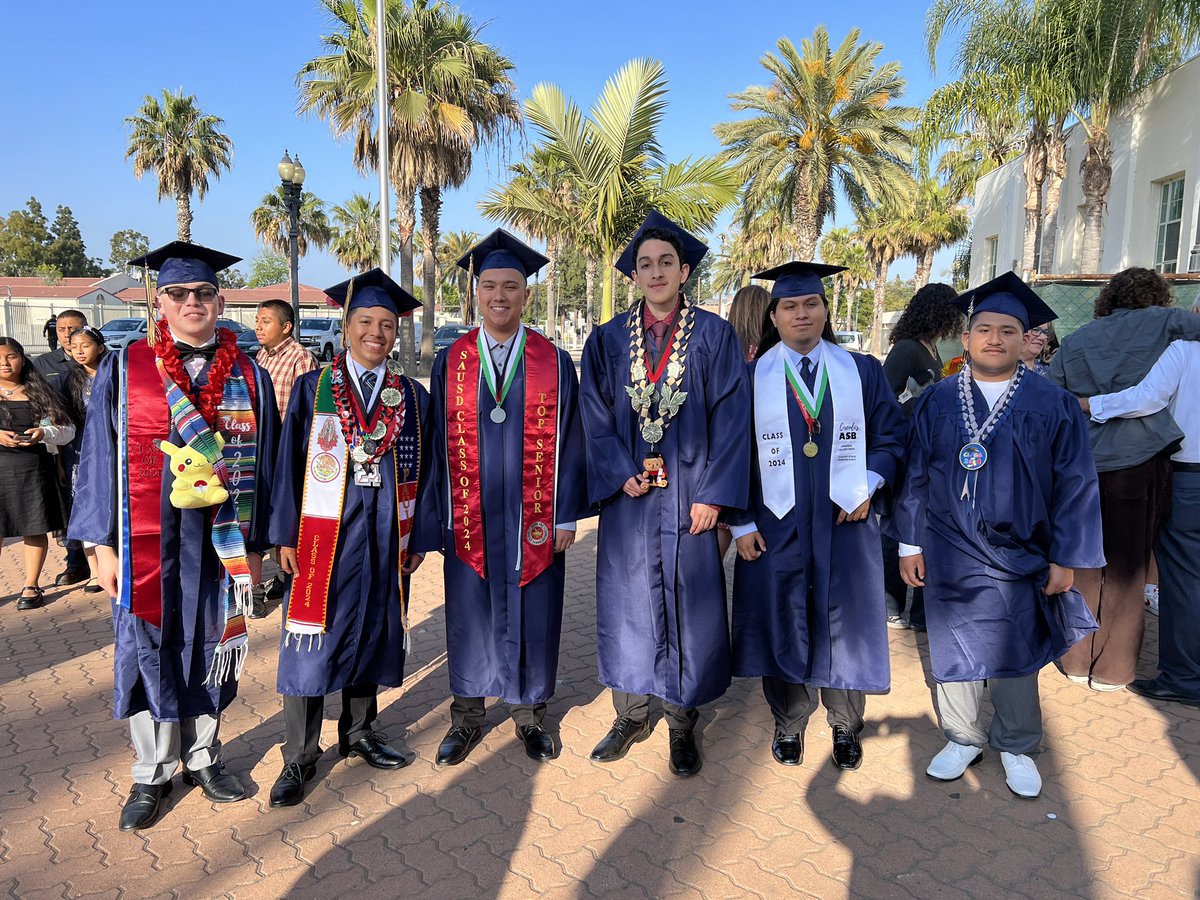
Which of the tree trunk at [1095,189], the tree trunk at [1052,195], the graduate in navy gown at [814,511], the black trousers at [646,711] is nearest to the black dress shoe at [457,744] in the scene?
the black trousers at [646,711]

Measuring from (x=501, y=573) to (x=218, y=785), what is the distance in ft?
4.56

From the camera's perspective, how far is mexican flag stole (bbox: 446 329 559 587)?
351 cm

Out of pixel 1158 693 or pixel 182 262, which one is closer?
pixel 182 262

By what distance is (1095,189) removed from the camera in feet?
45.5

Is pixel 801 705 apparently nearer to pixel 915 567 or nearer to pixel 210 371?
pixel 915 567

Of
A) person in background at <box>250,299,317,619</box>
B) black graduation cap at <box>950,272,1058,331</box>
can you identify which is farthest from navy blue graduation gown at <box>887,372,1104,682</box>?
person in background at <box>250,299,317,619</box>

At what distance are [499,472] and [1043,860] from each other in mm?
2530

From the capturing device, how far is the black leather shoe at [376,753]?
3.48 meters

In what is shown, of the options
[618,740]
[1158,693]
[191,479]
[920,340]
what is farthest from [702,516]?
[1158,693]

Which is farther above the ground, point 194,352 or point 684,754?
point 194,352

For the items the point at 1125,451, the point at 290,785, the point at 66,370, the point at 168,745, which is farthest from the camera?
the point at 66,370

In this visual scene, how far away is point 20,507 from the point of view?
5449 millimetres

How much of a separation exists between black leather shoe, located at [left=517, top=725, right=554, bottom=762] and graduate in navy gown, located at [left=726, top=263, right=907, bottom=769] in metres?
0.92

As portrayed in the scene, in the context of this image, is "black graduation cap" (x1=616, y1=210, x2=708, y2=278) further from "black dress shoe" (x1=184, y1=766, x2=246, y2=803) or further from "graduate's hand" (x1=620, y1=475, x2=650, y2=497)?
"black dress shoe" (x1=184, y1=766, x2=246, y2=803)
